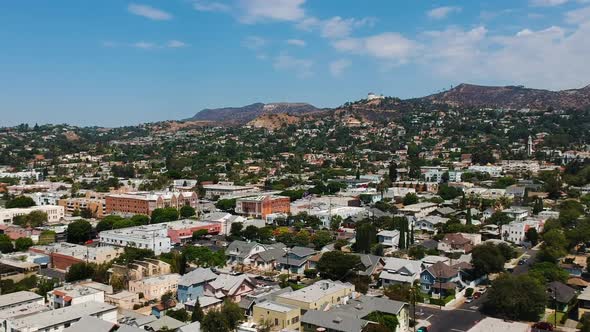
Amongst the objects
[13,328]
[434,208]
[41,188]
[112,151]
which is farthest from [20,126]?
[13,328]

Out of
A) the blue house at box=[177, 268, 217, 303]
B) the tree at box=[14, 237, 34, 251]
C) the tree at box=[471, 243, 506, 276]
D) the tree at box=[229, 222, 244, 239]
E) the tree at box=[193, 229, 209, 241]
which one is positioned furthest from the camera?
the tree at box=[193, 229, 209, 241]

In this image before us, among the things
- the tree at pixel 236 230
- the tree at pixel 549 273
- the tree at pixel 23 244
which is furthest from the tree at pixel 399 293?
the tree at pixel 23 244

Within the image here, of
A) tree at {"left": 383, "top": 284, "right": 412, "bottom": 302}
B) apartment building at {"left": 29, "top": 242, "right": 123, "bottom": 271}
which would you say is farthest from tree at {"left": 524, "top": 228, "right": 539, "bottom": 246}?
apartment building at {"left": 29, "top": 242, "right": 123, "bottom": 271}

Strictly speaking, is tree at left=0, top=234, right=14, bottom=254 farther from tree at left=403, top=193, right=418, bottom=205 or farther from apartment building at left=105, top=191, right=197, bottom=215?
tree at left=403, top=193, right=418, bottom=205

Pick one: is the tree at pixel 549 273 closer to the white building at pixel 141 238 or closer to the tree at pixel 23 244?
the white building at pixel 141 238

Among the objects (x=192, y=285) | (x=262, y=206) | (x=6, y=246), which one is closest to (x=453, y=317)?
(x=192, y=285)

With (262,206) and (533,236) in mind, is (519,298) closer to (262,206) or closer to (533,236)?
(533,236)
